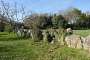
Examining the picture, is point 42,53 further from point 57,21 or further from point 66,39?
point 57,21

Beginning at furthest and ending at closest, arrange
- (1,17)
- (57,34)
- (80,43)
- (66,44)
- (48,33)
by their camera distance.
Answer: (1,17) < (48,33) < (57,34) < (66,44) < (80,43)

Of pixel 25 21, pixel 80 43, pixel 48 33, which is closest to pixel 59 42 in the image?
pixel 48 33

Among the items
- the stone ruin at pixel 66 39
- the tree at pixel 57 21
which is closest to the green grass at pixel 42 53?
the stone ruin at pixel 66 39

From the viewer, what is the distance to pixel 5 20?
93.0 ft

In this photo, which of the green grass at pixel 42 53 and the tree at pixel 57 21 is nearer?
the green grass at pixel 42 53

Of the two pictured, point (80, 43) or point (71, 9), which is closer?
point (80, 43)

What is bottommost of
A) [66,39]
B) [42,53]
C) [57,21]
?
[42,53]

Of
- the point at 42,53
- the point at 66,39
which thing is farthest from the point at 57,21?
the point at 42,53

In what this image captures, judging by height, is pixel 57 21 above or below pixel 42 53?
above

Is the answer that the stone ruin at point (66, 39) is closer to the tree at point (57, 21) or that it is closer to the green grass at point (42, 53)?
the green grass at point (42, 53)

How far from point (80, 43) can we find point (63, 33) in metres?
3.93

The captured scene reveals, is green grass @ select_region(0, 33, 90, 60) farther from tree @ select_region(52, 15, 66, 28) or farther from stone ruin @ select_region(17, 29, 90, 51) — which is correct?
tree @ select_region(52, 15, 66, 28)

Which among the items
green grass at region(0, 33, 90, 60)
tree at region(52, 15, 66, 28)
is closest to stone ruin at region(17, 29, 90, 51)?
green grass at region(0, 33, 90, 60)

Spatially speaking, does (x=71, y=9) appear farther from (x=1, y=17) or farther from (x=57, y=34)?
(x=57, y=34)
